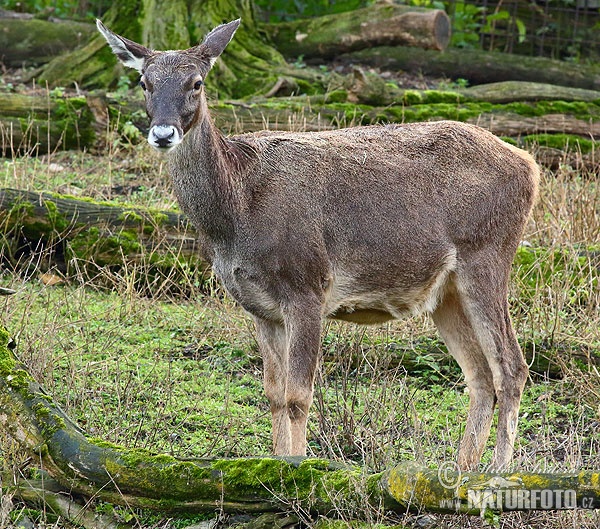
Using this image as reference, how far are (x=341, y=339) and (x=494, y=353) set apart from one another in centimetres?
148

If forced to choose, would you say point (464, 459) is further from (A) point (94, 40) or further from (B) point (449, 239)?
(A) point (94, 40)

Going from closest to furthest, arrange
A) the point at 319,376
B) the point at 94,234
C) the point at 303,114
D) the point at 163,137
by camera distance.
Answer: the point at 163,137
the point at 319,376
the point at 94,234
the point at 303,114

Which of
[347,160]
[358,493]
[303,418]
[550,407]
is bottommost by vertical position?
[550,407]

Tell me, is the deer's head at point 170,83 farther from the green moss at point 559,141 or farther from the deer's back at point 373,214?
the green moss at point 559,141

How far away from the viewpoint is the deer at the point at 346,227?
6.11 m

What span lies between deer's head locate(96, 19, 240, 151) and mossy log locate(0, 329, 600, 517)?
1577mm

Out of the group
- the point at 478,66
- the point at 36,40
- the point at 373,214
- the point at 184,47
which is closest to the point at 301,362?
the point at 373,214

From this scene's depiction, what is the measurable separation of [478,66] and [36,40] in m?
7.14

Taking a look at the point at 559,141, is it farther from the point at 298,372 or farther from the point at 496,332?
the point at 298,372

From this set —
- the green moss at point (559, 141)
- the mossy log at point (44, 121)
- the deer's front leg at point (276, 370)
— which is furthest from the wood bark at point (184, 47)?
the deer's front leg at point (276, 370)

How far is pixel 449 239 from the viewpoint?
656 cm

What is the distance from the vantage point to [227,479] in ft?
16.0

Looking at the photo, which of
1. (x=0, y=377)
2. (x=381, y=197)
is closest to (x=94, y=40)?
(x=381, y=197)

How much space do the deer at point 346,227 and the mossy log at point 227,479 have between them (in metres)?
1.26
